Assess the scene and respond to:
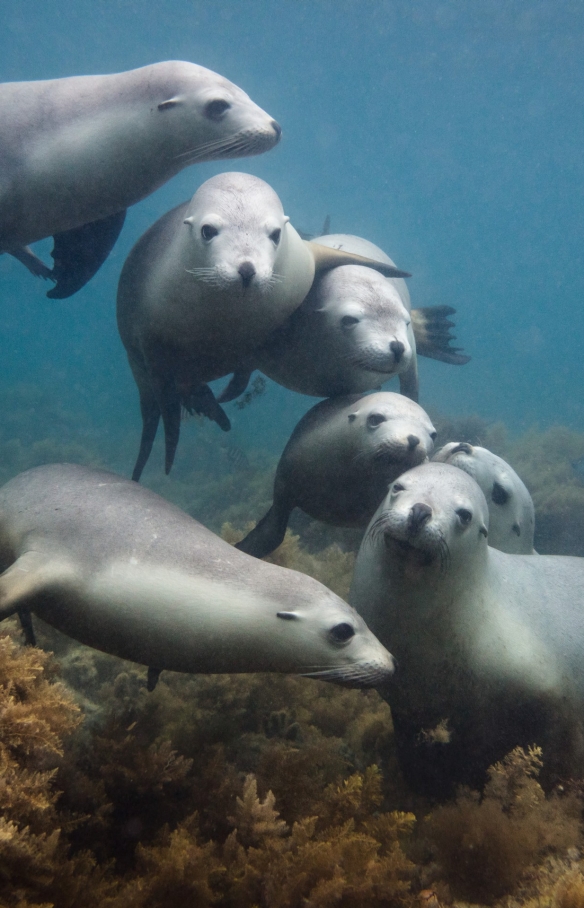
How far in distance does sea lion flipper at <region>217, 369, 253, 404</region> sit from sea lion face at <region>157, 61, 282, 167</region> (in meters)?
1.84

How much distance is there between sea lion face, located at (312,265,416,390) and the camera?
12.1 feet

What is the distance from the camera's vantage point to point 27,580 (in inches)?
93.4

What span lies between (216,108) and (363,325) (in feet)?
5.46

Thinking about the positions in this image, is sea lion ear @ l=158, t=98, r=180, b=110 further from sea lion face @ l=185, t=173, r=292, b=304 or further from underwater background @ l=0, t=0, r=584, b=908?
underwater background @ l=0, t=0, r=584, b=908

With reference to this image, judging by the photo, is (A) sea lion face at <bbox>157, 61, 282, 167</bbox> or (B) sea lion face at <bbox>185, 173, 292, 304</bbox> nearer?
(B) sea lion face at <bbox>185, 173, 292, 304</bbox>

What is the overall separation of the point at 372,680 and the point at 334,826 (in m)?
0.58

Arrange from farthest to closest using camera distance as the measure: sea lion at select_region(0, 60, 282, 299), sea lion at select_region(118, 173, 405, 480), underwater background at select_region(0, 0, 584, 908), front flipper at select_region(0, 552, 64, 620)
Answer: sea lion at select_region(0, 60, 282, 299), sea lion at select_region(118, 173, 405, 480), front flipper at select_region(0, 552, 64, 620), underwater background at select_region(0, 0, 584, 908)

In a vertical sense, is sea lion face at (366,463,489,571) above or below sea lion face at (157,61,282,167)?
below

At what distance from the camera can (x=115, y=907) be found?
1762 mm

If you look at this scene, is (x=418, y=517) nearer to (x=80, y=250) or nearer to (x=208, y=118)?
(x=208, y=118)

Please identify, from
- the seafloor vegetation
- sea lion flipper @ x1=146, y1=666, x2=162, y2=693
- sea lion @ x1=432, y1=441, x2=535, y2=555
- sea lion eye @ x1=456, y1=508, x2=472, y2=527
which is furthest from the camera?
sea lion @ x1=432, y1=441, x2=535, y2=555

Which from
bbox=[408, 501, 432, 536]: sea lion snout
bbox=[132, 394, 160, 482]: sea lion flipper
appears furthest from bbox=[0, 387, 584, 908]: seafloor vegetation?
bbox=[132, 394, 160, 482]: sea lion flipper

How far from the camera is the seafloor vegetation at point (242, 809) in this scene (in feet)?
6.07

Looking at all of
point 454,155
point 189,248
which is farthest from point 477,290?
point 189,248
